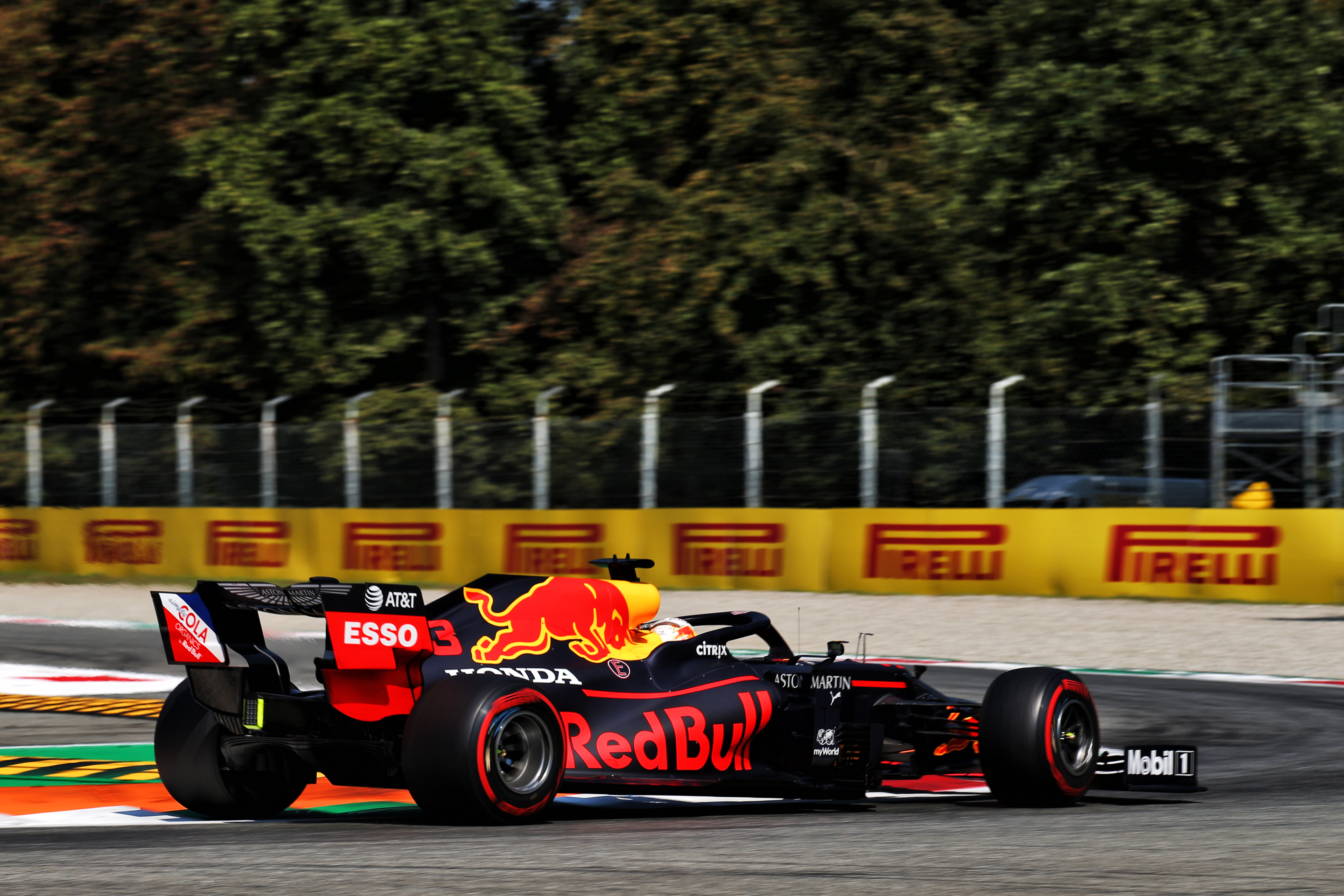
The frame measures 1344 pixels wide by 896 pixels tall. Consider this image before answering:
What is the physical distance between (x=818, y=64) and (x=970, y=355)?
6.18 metres

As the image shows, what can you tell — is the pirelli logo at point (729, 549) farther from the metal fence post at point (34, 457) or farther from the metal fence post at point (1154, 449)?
the metal fence post at point (34, 457)

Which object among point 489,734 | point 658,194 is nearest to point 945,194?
point 658,194

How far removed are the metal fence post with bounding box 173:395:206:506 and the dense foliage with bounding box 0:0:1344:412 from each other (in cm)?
468

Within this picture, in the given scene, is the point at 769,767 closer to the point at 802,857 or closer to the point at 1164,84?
the point at 802,857

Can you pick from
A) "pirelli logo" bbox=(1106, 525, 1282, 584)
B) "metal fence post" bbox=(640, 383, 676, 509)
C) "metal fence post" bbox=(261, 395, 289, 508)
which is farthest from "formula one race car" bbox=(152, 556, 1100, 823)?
"metal fence post" bbox=(261, 395, 289, 508)

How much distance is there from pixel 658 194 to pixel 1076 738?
67.1 ft

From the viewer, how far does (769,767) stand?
24.7 feet

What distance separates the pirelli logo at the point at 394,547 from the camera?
2194cm

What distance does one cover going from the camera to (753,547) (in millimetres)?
19969

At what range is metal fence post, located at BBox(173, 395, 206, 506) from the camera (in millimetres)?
23344

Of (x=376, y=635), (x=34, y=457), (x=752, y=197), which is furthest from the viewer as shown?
(x=752, y=197)

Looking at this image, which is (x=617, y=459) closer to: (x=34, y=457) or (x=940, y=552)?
(x=940, y=552)

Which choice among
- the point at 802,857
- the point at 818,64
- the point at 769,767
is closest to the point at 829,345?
the point at 818,64

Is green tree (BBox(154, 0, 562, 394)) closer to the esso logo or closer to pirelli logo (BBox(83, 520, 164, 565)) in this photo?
pirelli logo (BBox(83, 520, 164, 565))
